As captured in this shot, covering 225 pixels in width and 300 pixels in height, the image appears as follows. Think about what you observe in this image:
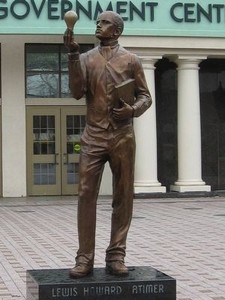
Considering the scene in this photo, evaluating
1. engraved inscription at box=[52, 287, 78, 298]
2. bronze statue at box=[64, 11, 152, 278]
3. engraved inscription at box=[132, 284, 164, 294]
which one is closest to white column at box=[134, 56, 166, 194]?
bronze statue at box=[64, 11, 152, 278]

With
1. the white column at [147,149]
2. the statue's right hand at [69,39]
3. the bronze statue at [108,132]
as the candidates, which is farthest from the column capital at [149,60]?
the statue's right hand at [69,39]

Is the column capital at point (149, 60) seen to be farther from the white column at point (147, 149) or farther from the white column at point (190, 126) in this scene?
the white column at point (190, 126)

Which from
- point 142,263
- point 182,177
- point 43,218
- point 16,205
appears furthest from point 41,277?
point 182,177

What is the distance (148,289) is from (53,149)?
17.0 m

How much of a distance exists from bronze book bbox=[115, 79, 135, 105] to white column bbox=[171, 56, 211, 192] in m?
15.3

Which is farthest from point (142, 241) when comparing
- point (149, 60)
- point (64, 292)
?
point (149, 60)

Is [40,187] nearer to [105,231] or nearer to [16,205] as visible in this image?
[16,205]

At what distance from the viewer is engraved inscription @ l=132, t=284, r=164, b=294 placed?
648 cm

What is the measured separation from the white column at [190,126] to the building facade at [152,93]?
3 cm

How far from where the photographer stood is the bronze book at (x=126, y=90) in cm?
674

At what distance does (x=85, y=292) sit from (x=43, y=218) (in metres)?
10.4

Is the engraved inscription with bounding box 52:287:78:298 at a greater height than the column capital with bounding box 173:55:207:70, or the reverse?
the column capital with bounding box 173:55:207:70

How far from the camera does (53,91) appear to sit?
2328 centimetres

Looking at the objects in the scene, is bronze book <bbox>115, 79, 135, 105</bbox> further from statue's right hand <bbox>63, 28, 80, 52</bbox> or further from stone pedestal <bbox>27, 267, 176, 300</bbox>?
stone pedestal <bbox>27, 267, 176, 300</bbox>
